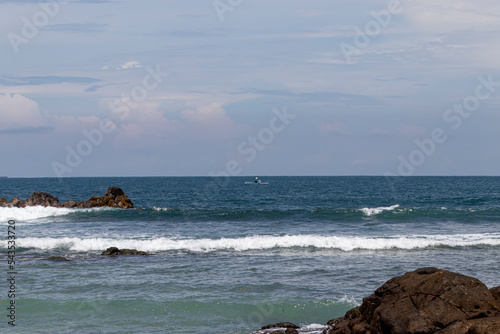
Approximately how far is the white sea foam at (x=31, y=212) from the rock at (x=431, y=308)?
129 ft

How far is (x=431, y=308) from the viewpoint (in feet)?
30.8

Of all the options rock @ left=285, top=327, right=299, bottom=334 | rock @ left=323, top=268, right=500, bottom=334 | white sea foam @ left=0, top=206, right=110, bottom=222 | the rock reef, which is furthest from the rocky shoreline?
the rock reef

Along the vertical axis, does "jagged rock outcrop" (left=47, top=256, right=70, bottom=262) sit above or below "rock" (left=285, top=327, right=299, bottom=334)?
below

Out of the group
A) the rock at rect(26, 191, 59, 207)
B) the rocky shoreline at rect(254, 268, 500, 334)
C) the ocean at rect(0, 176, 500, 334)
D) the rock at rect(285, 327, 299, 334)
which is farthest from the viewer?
the rock at rect(26, 191, 59, 207)

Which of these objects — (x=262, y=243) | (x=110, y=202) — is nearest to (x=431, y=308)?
(x=262, y=243)

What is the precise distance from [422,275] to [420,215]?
32.4m

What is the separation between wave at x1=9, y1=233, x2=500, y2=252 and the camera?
86.5ft

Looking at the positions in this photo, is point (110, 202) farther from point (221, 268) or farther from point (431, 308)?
point (431, 308)

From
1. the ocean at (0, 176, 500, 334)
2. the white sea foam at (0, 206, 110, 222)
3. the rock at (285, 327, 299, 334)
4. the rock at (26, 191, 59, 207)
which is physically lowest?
the ocean at (0, 176, 500, 334)

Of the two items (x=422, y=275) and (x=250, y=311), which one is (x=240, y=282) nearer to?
(x=250, y=311)

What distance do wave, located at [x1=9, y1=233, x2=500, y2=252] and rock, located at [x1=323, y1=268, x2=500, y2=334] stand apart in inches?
599

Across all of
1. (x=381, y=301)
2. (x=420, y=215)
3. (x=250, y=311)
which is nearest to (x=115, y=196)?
(x=420, y=215)

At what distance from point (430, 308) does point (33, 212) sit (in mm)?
45030

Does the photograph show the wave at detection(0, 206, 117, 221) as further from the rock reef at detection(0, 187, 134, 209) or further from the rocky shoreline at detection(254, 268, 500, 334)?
the rocky shoreline at detection(254, 268, 500, 334)
